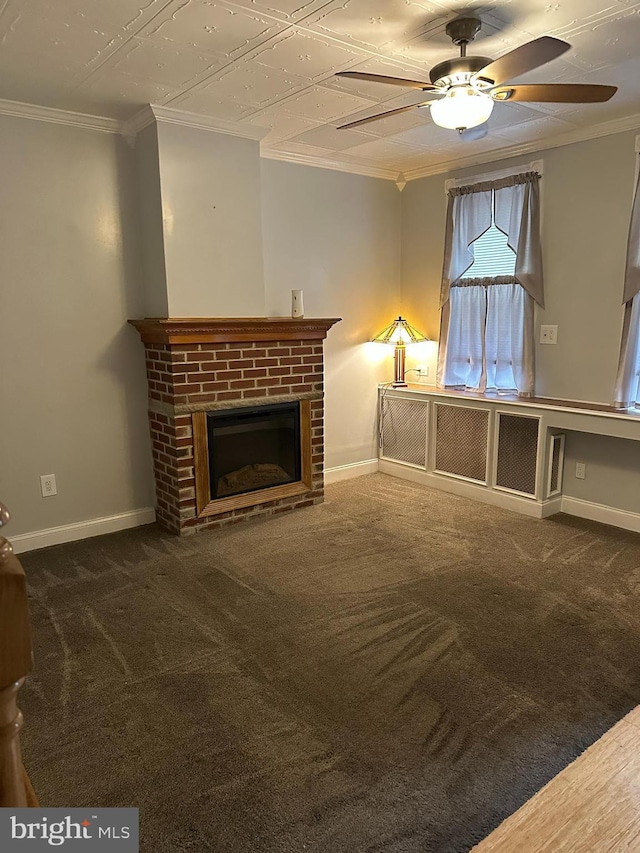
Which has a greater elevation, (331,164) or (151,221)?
(331,164)

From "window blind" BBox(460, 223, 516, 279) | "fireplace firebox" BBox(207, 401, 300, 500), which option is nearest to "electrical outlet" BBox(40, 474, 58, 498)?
"fireplace firebox" BBox(207, 401, 300, 500)

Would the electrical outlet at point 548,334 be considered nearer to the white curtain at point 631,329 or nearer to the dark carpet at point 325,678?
the white curtain at point 631,329

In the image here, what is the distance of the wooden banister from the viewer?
61cm

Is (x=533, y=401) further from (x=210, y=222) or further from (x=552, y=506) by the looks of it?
(x=210, y=222)

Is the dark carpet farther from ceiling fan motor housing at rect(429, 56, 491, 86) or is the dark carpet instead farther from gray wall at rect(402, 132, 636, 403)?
ceiling fan motor housing at rect(429, 56, 491, 86)

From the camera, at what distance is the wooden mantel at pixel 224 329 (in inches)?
133

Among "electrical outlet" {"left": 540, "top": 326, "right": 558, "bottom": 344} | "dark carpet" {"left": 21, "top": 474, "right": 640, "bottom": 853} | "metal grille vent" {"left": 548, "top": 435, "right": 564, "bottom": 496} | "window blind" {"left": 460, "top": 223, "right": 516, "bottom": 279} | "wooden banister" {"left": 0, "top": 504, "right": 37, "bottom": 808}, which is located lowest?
"dark carpet" {"left": 21, "top": 474, "right": 640, "bottom": 853}

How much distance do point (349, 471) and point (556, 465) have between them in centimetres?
166

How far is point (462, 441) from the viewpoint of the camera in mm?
4297

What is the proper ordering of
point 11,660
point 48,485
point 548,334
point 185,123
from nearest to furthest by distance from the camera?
point 11,660 → point 185,123 → point 48,485 → point 548,334

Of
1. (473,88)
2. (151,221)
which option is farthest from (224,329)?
(473,88)

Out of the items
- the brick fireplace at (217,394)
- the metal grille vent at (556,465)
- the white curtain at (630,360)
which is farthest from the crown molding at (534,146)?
the metal grille vent at (556,465)

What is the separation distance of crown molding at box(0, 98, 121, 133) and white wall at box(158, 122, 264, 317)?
0.36 m

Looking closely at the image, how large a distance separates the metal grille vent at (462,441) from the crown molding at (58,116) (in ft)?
9.38
